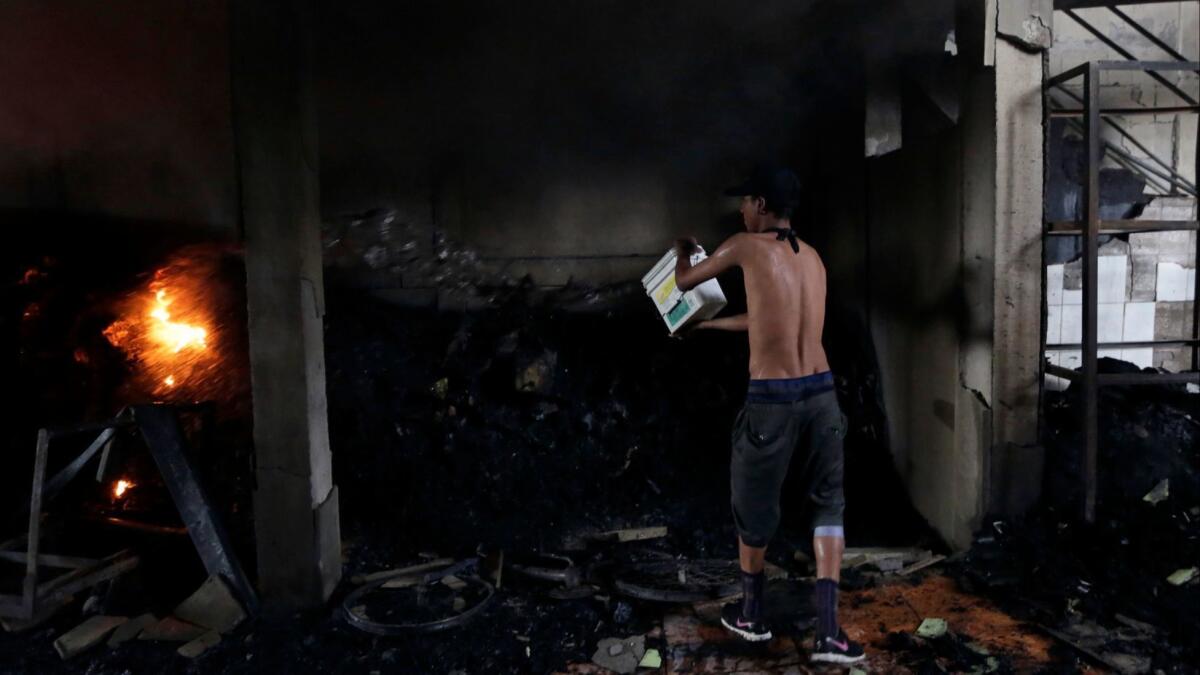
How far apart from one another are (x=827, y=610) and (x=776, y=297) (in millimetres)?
1662

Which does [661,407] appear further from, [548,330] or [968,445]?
[968,445]

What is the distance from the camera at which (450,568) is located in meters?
5.35

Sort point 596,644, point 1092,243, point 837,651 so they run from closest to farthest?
point 837,651, point 596,644, point 1092,243

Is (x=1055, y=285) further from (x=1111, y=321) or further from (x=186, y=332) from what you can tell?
(x=186, y=332)

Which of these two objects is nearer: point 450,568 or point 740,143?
point 450,568

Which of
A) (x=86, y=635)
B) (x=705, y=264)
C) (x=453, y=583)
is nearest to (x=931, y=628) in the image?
(x=705, y=264)

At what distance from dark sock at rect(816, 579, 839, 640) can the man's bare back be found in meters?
1.13

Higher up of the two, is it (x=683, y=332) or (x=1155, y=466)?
(x=683, y=332)

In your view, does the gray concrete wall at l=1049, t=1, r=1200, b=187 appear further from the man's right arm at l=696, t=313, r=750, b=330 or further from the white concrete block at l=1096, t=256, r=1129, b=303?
the man's right arm at l=696, t=313, r=750, b=330

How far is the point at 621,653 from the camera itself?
425 centimetres

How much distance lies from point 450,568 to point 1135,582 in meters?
4.25

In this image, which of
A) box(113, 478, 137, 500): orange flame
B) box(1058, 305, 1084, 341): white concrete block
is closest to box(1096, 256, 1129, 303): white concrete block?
box(1058, 305, 1084, 341): white concrete block

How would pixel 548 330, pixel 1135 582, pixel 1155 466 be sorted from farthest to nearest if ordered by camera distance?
1. pixel 548 330
2. pixel 1155 466
3. pixel 1135 582

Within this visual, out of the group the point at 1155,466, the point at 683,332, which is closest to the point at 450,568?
the point at 683,332
